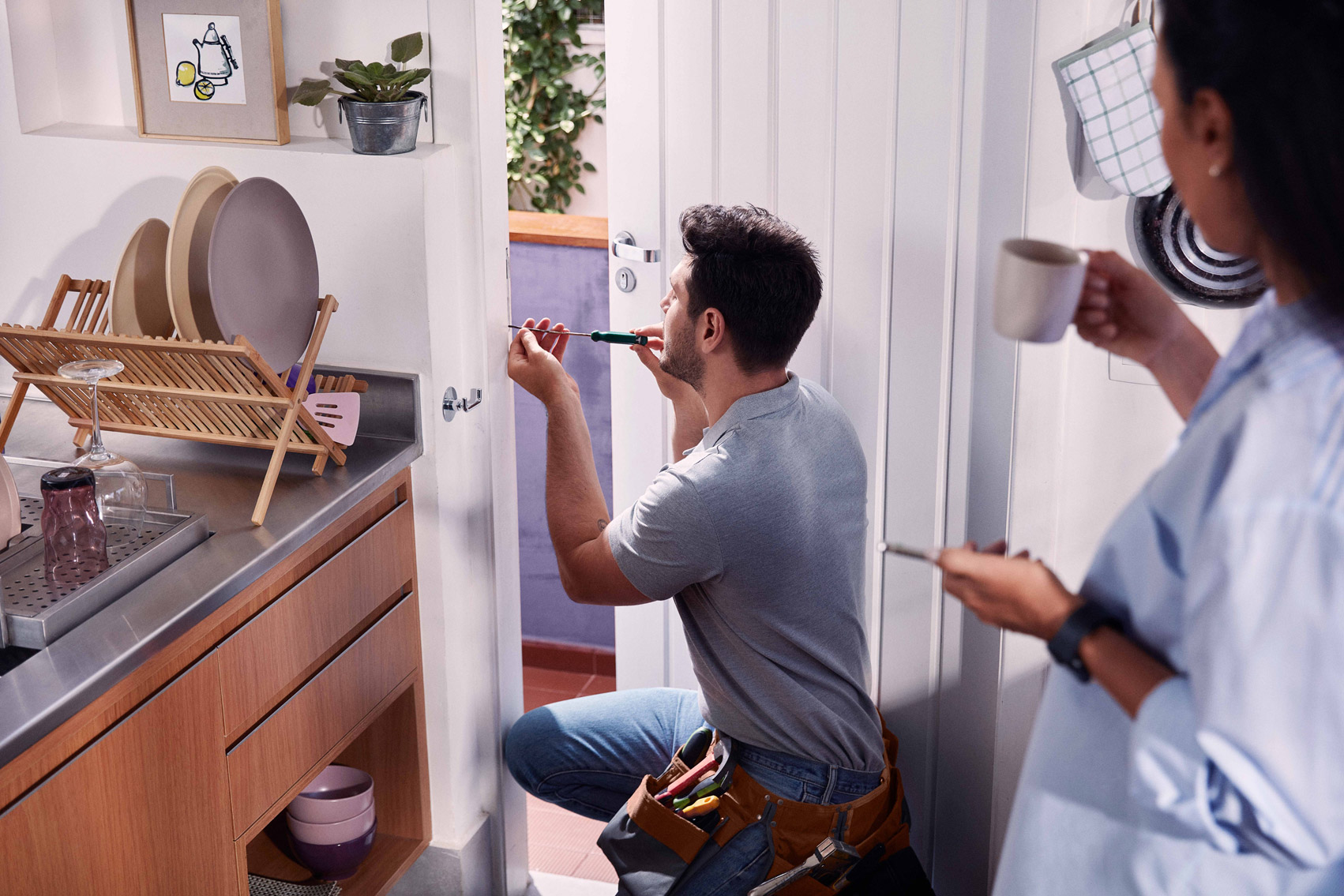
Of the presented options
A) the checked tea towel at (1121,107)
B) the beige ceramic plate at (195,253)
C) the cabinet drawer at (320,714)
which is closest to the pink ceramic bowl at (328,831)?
the cabinet drawer at (320,714)

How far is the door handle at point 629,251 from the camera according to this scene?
2170mm

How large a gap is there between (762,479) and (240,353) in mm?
706

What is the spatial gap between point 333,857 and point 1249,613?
1604mm

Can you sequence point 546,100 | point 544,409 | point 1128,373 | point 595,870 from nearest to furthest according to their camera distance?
point 1128,373, point 595,870, point 544,409, point 546,100

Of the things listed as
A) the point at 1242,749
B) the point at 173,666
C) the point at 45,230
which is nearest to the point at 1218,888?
the point at 1242,749

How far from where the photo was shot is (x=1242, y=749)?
0.83 meters

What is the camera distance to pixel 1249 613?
0.82m

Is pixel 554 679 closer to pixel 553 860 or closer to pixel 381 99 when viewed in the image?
pixel 553 860

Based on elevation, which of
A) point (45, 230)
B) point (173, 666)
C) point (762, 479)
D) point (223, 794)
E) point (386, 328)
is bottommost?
point (223, 794)

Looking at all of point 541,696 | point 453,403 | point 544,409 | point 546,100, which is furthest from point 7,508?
point 546,100

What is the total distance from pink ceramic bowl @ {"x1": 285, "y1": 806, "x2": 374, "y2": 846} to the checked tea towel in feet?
4.96

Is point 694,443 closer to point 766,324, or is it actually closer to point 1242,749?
point 766,324

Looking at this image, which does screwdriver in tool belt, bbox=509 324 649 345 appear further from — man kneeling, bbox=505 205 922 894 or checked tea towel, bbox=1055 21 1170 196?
checked tea towel, bbox=1055 21 1170 196

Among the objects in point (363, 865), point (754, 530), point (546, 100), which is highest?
point (546, 100)
